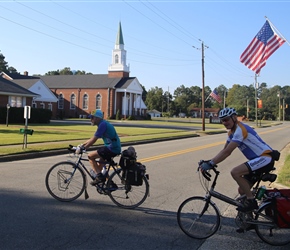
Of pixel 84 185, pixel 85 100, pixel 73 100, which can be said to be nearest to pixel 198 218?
pixel 84 185

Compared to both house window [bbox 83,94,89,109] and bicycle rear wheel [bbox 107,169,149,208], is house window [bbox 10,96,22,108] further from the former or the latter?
bicycle rear wheel [bbox 107,169,149,208]

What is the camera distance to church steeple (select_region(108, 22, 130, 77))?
7881cm

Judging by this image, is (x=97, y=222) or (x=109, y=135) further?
(x=109, y=135)

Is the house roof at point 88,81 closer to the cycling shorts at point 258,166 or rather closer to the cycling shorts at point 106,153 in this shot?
the cycling shorts at point 106,153

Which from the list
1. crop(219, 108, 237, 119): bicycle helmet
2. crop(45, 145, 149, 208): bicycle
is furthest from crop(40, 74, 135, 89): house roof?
crop(219, 108, 237, 119): bicycle helmet

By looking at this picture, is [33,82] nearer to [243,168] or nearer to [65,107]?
[65,107]

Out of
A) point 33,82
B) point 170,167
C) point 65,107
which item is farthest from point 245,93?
point 170,167

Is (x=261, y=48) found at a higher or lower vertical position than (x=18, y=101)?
higher

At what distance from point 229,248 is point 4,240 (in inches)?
121

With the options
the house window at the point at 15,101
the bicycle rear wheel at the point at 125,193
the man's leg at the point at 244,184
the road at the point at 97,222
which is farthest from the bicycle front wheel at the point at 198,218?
the house window at the point at 15,101

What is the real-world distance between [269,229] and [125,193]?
9.38 feet

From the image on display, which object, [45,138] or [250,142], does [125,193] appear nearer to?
[250,142]

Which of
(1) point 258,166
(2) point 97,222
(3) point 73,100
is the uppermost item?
(3) point 73,100

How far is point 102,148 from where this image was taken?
23.0 feet
